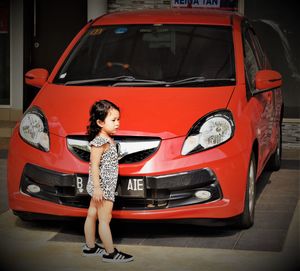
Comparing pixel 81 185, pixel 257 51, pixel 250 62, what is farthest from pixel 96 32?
pixel 81 185

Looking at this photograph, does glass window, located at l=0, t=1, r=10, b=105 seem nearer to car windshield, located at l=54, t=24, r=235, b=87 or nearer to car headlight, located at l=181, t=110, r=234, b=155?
car windshield, located at l=54, t=24, r=235, b=87

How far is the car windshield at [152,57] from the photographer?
862 centimetres

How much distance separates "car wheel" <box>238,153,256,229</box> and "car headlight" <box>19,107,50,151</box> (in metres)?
1.56

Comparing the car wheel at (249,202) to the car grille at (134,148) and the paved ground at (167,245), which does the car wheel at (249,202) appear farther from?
the car grille at (134,148)

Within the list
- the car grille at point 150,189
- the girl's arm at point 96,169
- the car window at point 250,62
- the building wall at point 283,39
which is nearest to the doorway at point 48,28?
the building wall at point 283,39

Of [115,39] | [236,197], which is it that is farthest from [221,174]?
[115,39]

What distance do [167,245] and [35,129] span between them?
136cm

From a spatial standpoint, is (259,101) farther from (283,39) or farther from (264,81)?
(283,39)

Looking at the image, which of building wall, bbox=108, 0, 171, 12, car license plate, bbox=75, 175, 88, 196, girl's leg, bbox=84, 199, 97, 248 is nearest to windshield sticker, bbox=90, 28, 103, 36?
car license plate, bbox=75, 175, 88, 196

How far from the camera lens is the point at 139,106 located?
7.98 meters

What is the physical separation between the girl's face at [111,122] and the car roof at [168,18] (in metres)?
2.12

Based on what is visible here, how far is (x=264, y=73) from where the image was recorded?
28.6 feet

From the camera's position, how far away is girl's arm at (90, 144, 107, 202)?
7.21 metres

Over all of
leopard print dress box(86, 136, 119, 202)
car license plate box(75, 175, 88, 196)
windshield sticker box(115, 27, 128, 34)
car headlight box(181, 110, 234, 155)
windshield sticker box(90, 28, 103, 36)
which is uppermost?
windshield sticker box(115, 27, 128, 34)
